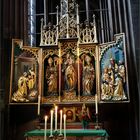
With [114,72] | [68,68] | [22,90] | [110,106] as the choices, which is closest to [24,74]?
[22,90]

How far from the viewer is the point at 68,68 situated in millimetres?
7484

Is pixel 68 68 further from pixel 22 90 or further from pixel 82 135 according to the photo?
pixel 82 135

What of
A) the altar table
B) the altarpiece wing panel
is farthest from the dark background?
the altar table

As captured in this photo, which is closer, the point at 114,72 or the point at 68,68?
A: the point at 114,72

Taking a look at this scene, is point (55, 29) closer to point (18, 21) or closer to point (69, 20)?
point (69, 20)

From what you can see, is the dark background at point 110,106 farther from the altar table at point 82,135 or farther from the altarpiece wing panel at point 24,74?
the altar table at point 82,135

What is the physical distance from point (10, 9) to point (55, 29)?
2.23 metres

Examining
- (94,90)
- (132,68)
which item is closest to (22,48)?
(94,90)

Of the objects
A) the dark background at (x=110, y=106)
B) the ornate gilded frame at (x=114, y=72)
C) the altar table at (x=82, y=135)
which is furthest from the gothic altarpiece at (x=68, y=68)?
the altar table at (x=82, y=135)

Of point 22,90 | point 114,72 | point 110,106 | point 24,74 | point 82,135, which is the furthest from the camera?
point 110,106

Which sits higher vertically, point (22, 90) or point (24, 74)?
point (24, 74)

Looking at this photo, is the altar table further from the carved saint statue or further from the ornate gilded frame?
the carved saint statue

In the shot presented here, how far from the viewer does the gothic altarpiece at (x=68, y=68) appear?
7.23 m

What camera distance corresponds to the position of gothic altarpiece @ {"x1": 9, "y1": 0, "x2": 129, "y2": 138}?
7227 mm
